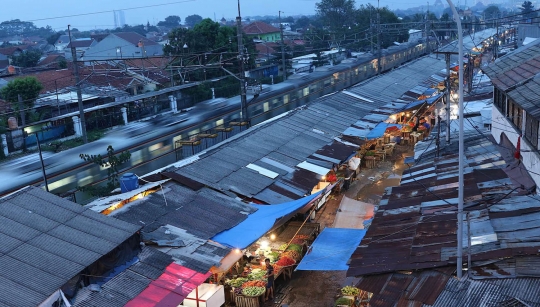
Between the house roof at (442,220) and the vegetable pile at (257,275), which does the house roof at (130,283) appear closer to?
the vegetable pile at (257,275)

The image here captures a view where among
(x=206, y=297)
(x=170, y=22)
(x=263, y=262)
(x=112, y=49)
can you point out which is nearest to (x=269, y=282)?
(x=263, y=262)

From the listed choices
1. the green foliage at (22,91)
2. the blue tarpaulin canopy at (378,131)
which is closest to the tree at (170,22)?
the green foliage at (22,91)

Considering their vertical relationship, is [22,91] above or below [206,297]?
above

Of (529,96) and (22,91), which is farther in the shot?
(22,91)

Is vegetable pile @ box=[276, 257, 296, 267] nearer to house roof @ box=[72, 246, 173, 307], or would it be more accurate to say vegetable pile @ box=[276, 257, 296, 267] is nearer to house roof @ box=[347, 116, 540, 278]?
house roof @ box=[347, 116, 540, 278]

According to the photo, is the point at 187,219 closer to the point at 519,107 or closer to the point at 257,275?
the point at 257,275

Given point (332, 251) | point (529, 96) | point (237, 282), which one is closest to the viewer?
point (529, 96)

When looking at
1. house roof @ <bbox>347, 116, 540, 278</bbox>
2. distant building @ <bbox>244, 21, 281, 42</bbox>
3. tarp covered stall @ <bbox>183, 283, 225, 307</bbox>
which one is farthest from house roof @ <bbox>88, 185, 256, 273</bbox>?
distant building @ <bbox>244, 21, 281, 42</bbox>
